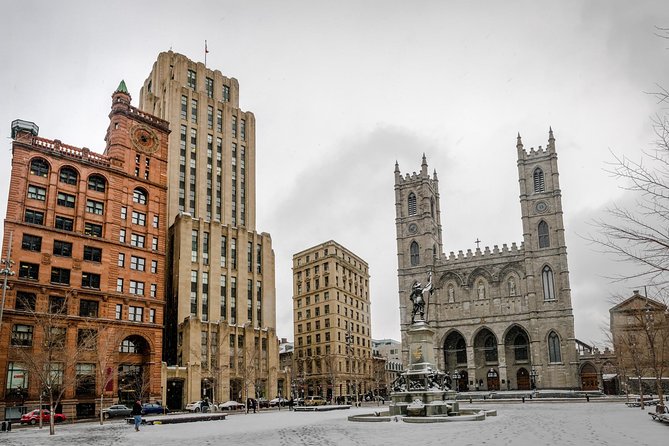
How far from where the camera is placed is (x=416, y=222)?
10494cm

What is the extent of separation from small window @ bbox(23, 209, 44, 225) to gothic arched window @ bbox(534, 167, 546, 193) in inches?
3050

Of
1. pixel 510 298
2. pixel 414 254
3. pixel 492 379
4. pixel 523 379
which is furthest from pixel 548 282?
pixel 414 254

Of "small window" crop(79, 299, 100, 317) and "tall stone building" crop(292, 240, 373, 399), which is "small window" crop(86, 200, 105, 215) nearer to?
"small window" crop(79, 299, 100, 317)

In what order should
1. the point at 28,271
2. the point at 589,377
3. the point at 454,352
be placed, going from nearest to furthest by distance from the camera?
the point at 28,271, the point at 589,377, the point at 454,352

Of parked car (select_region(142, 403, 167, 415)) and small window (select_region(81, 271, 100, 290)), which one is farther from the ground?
small window (select_region(81, 271, 100, 290))

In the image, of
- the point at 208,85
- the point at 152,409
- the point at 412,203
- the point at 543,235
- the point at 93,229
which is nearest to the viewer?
the point at 152,409

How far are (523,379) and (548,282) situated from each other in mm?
16173

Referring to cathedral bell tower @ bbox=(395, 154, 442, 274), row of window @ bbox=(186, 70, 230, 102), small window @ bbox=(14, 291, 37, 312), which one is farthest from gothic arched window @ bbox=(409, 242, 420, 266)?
small window @ bbox=(14, 291, 37, 312)

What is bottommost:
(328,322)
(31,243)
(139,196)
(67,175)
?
(328,322)

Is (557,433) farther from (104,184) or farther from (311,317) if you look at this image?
(311,317)

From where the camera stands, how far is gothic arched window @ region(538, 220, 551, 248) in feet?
305

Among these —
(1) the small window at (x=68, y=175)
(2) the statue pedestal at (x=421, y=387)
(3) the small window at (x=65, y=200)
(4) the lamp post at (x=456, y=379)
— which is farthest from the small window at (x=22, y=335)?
(4) the lamp post at (x=456, y=379)

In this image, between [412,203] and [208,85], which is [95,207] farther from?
[412,203]

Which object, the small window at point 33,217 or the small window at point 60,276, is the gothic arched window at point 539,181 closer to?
the small window at point 60,276
